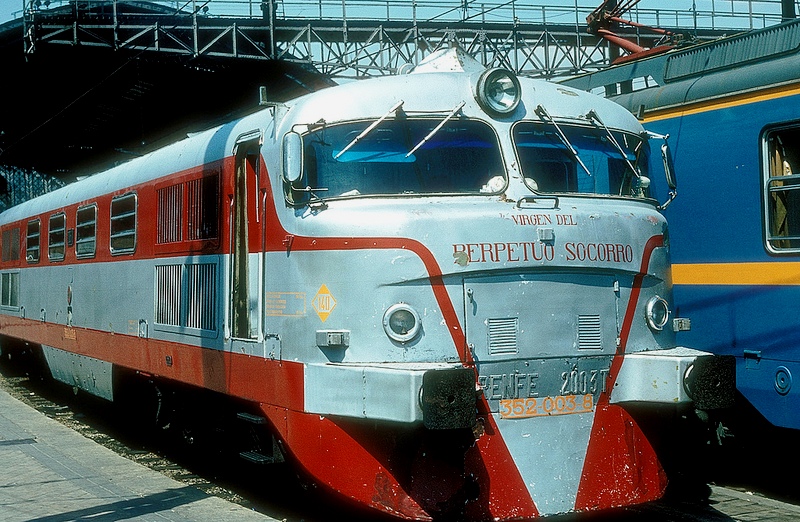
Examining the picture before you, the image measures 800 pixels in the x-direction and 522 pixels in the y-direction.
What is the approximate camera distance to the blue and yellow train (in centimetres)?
815

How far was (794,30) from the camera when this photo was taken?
8500 millimetres

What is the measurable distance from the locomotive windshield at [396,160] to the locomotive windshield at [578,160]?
307 millimetres

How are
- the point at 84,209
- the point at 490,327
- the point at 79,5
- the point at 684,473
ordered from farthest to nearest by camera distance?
the point at 79,5
the point at 84,209
the point at 684,473
the point at 490,327

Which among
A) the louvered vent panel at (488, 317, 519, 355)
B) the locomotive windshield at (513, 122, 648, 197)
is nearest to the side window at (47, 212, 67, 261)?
the locomotive windshield at (513, 122, 648, 197)

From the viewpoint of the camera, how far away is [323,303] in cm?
671

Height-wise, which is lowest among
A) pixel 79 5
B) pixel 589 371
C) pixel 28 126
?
pixel 589 371

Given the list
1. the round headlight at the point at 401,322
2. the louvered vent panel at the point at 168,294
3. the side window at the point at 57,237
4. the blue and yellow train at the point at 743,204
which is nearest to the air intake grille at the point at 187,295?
the louvered vent panel at the point at 168,294

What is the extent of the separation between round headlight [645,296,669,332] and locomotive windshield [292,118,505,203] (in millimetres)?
1361

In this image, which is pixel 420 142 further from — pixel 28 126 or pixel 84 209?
pixel 28 126

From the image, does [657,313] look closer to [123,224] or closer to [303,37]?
[123,224]

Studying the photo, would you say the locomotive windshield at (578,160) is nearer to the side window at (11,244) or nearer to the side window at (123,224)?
the side window at (123,224)

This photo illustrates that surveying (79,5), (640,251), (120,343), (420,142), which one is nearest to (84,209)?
(120,343)

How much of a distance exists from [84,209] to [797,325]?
28.5 ft

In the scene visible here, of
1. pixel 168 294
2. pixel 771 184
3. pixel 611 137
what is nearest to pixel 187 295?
pixel 168 294
